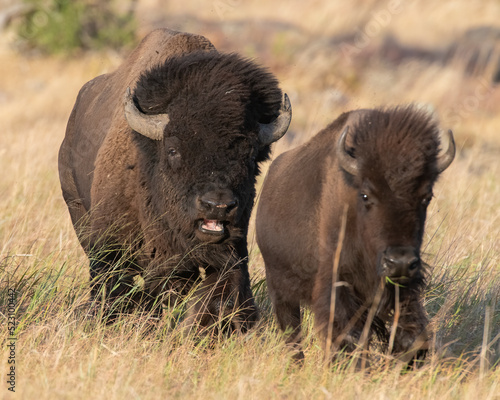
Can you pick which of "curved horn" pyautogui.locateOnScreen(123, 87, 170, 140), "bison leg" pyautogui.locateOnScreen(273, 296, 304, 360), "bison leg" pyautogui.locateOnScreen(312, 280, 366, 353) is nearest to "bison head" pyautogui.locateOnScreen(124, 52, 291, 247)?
"curved horn" pyautogui.locateOnScreen(123, 87, 170, 140)

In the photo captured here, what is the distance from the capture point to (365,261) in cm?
503

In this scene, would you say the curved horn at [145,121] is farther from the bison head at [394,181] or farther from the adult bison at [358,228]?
the bison head at [394,181]

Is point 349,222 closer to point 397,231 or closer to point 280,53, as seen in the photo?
point 397,231

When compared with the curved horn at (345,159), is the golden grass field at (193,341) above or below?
below

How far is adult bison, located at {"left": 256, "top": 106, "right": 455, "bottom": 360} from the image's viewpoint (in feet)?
15.3

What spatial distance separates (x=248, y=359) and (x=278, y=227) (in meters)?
1.09

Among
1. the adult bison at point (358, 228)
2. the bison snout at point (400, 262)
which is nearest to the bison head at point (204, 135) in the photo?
the adult bison at point (358, 228)

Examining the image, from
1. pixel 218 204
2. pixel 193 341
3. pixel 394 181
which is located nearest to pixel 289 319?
pixel 193 341

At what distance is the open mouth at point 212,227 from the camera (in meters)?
5.71

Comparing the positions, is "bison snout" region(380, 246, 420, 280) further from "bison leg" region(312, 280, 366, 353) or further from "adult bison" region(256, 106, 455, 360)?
"bison leg" region(312, 280, 366, 353)

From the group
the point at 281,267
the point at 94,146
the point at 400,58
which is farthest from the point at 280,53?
the point at 281,267

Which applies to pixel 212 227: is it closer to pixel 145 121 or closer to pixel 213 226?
pixel 213 226

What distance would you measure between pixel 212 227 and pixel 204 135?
26.5 inches

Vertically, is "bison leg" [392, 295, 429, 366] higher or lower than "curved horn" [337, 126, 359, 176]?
lower
